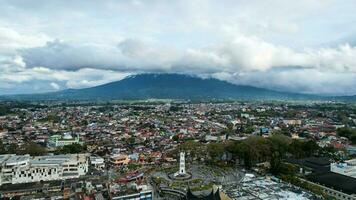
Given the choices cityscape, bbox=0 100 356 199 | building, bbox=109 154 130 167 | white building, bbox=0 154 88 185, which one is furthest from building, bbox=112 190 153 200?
building, bbox=109 154 130 167

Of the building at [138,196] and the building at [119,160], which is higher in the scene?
the building at [138,196]

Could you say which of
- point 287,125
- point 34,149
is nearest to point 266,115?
point 287,125

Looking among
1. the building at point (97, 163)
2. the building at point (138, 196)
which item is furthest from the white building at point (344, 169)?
the building at point (97, 163)

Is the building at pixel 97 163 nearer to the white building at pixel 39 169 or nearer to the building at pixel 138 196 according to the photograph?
the white building at pixel 39 169

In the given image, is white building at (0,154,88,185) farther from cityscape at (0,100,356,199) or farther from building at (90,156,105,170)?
building at (90,156,105,170)

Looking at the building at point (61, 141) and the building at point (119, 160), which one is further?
the building at point (61, 141)

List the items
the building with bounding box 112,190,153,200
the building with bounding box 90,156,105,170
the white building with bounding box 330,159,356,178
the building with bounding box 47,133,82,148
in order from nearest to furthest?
the building with bounding box 112,190,153,200
the white building with bounding box 330,159,356,178
the building with bounding box 90,156,105,170
the building with bounding box 47,133,82,148

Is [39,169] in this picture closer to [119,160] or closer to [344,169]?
[119,160]

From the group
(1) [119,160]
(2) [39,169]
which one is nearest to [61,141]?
(1) [119,160]

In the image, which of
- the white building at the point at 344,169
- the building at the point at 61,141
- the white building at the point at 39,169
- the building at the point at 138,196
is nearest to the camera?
the building at the point at 138,196

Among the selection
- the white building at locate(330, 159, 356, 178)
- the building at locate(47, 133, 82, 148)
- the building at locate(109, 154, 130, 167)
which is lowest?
the building at locate(109, 154, 130, 167)
